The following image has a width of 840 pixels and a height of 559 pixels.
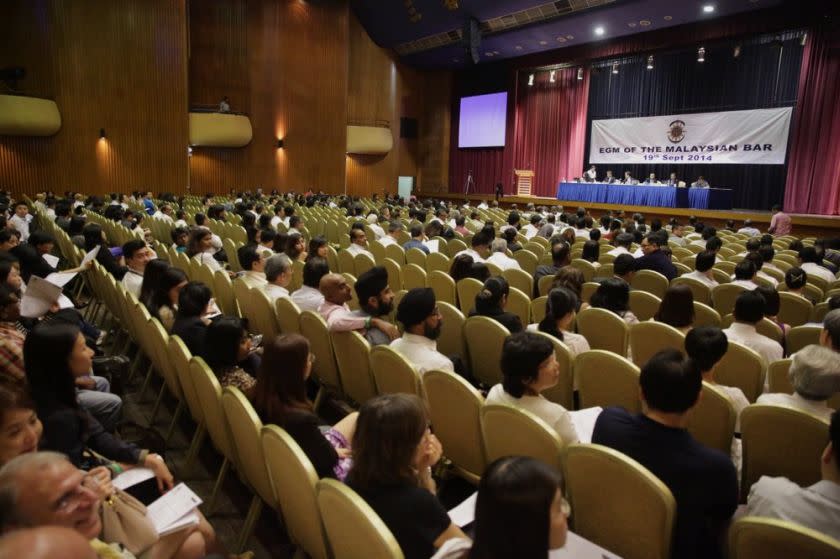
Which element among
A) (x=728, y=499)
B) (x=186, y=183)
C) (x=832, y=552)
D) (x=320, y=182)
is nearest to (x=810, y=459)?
(x=728, y=499)

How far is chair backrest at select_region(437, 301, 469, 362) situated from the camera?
3924 mm

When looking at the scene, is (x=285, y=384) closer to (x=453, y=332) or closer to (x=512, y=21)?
(x=453, y=332)

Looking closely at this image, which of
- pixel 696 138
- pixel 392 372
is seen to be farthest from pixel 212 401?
pixel 696 138

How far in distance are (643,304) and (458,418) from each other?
8.88 feet

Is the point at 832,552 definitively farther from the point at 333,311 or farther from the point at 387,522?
the point at 333,311

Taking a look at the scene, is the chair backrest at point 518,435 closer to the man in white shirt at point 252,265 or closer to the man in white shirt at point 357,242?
the man in white shirt at point 252,265

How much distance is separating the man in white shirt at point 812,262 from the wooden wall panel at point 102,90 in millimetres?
16569

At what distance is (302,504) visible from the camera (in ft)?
6.11

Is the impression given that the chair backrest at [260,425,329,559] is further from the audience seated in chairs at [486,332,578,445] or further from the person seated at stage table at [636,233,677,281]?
the person seated at stage table at [636,233,677,281]

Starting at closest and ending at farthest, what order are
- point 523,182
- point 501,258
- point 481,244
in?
point 501,258
point 481,244
point 523,182

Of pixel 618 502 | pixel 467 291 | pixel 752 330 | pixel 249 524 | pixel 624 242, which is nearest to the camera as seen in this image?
pixel 618 502

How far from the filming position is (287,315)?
4020mm

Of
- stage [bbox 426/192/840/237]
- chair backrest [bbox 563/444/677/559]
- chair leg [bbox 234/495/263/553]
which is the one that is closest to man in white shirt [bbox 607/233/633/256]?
chair backrest [bbox 563/444/677/559]

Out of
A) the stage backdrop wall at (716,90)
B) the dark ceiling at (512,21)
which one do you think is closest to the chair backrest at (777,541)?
the dark ceiling at (512,21)
